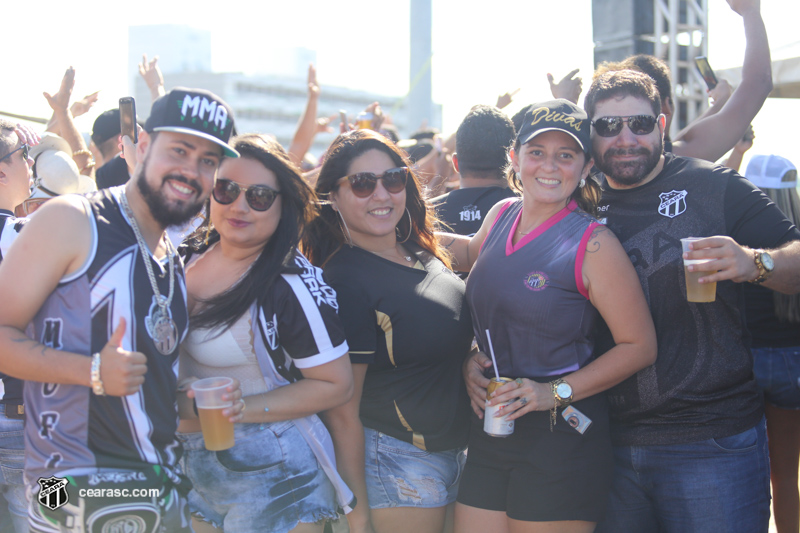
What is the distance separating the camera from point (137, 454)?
2.13 m

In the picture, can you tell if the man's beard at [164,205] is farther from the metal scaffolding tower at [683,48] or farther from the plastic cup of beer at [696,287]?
the metal scaffolding tower at [683,48]

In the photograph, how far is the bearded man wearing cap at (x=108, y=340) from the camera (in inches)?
77.9

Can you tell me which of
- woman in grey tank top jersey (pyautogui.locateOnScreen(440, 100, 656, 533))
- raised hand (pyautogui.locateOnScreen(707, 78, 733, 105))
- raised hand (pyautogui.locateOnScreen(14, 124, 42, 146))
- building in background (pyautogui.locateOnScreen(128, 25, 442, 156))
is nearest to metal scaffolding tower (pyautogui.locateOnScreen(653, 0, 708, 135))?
raised hand (pyautogui.locateOnScreen(707, 78, 733, 105))

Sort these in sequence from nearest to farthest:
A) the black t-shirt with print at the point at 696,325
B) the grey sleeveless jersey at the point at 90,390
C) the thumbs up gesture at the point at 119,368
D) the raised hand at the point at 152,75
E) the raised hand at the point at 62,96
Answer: the thumbs up gesture at the point at 119,368 < the grey sleeveless jersey at the point at 90,390 < the black t-shirt with print at the point at 696,325 < the raised hand at the point at 62,96 < the raised hand at the point at 152,75

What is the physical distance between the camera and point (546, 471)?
2.57 m

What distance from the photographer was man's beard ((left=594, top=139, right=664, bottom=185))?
9.14ft

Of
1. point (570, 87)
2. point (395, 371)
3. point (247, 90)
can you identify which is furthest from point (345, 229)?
point (247, 90)

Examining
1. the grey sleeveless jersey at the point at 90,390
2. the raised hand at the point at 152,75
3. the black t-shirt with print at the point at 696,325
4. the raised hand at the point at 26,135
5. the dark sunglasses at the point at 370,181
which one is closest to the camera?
the grey sleeveless jersey at the point at 90,390

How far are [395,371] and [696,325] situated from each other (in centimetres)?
131

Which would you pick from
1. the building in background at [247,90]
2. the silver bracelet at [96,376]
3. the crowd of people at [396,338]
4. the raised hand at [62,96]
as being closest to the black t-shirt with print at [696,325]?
the crowd of people at [396,338]

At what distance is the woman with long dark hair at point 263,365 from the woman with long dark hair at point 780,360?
2650 millimetres

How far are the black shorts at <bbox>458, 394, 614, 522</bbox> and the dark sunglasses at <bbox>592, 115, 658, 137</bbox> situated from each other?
117cm

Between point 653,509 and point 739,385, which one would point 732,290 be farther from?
point 653,509

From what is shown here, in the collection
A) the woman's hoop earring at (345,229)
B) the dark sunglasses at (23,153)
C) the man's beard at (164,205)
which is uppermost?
the dark sunglasses at (23,153)
